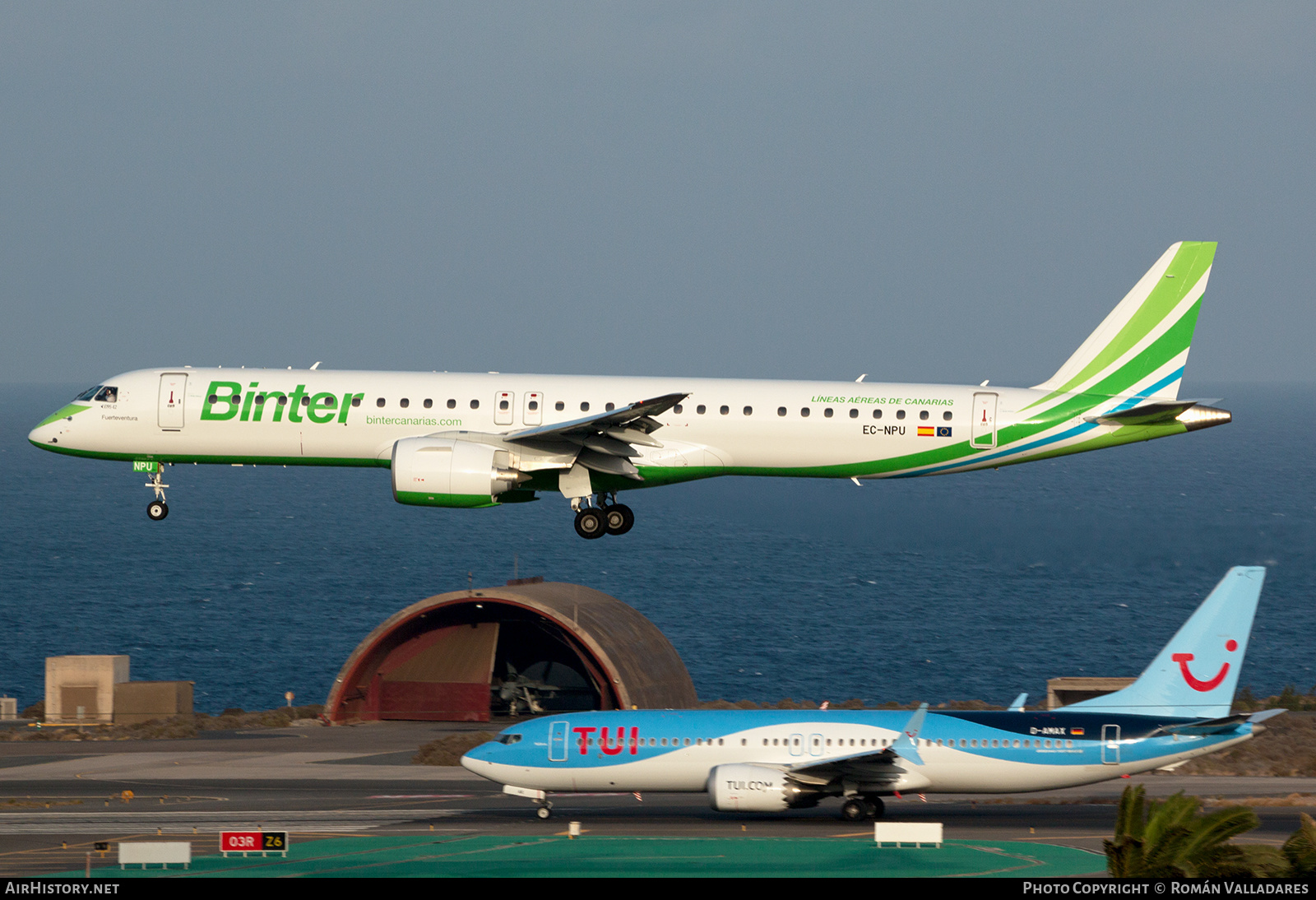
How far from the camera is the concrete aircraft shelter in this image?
76.8 meters

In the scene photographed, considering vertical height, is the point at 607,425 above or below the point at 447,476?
above

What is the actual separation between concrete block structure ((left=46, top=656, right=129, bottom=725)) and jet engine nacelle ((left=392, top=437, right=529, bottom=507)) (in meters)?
40.0

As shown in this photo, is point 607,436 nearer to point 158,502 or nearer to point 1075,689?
point 158,502

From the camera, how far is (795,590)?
14850 centimetres

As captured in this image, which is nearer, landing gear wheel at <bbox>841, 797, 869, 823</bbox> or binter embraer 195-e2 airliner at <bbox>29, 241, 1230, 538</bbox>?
binter embraer 195-e2 airliner at <bbox>29, 241, 1230, 538</bbox>

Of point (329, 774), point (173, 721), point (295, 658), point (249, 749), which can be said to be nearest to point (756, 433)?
point (329, 774)

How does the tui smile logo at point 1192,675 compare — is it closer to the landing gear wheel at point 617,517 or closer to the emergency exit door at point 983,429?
the emergency exit door at point 983,429

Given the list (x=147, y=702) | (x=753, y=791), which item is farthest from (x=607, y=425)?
(x=147, y=702)

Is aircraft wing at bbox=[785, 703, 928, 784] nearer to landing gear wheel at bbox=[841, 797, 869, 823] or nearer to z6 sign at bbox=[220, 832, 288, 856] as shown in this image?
landing gear wheel at bbox=[841, 797, 869, 823]

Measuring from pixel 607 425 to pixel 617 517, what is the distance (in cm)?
387

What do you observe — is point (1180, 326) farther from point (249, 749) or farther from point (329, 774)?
point (249, 749)

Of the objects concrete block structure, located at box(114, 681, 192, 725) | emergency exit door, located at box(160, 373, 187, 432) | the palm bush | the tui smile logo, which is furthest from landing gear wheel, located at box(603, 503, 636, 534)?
concrete block structure, located at box(114, 681, 192, 725)

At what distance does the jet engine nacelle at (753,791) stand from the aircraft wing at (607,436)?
30.6ft

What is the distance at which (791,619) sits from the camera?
5182 inches
